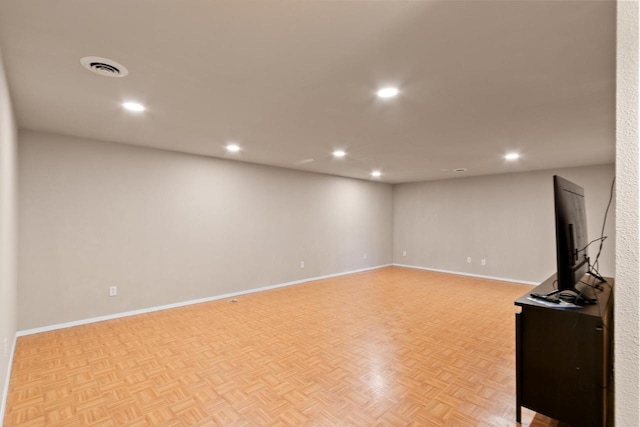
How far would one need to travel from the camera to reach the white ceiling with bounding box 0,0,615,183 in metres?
1.40

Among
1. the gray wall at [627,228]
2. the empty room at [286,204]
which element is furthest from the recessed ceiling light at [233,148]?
the gray wall at [627,228]

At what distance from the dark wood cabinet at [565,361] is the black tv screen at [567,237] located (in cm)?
18

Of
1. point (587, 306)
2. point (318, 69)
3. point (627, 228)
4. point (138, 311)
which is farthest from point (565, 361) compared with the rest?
point (138, 311)

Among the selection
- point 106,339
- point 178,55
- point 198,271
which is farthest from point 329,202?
point 178,55

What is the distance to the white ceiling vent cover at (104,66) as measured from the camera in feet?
5.97

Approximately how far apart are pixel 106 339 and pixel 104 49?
2.84 metres

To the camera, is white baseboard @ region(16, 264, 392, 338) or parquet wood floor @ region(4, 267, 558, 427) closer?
parquet wood floor @ region(4, 267, 558, 427)

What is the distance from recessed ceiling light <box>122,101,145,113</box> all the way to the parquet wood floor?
2238 mm

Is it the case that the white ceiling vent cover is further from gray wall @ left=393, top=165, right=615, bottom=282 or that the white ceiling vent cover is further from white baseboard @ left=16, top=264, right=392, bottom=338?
gray wall @ left=393, top=165, right=615, bottom=282

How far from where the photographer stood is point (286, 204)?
5664 millimetres

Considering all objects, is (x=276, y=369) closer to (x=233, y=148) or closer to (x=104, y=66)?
(x=104, y=66)

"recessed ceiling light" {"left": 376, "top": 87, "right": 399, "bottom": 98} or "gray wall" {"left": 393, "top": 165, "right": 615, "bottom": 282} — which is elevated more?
"recessed ceiling light" {"left": 376, "top": 87, "right": 399, "bottom": 98}

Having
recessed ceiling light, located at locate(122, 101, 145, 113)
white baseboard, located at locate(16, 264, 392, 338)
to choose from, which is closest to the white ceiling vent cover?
recessed ceiling light, located at locate(122, 101, 145, 113)

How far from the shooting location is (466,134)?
3.35 meters
